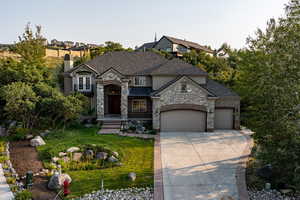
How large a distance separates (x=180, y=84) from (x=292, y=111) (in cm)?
1099

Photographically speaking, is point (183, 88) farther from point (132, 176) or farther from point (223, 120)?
point (132, 176)

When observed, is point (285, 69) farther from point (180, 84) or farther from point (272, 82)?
point (180, 84)

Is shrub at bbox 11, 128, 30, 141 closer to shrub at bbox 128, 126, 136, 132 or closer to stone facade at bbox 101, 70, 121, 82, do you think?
stone facade at bbox 101, 70, 121, 82

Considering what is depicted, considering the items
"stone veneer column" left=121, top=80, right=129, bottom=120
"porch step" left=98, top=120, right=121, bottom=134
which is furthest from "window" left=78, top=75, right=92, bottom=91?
"porch step" left=98, top=120, right=121, bottom=134

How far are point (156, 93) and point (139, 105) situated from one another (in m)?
3.47

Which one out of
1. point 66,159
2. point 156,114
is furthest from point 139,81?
point 66,159

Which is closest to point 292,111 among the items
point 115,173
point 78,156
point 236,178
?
point 236,178

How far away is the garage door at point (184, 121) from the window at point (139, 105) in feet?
11.0

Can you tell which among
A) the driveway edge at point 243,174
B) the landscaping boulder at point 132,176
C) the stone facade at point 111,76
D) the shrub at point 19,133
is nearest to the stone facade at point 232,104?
the driveway edge at point 243,174

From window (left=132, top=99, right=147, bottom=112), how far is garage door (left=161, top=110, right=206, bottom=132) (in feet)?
11.0

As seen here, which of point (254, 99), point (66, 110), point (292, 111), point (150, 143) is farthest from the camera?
point (66, 110)

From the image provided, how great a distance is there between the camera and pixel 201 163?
11852 millimetres

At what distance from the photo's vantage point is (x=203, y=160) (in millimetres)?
12297

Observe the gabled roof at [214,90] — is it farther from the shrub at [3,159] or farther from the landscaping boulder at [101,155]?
the shrub at [3,159]
